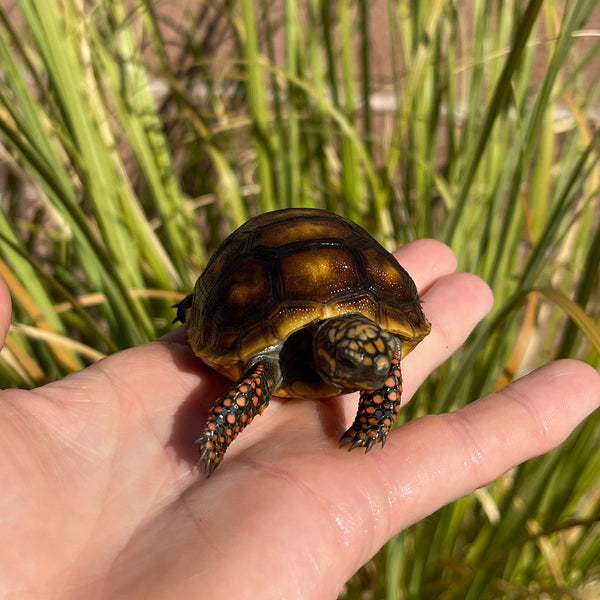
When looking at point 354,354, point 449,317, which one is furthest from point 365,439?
point 449,317

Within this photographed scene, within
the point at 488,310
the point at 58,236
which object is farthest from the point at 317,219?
the point at 58,236

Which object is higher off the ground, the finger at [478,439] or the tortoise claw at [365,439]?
the tortoise claw at [365,439]

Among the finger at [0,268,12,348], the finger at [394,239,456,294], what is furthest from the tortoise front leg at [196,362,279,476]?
the finger at [394,239,456,294]

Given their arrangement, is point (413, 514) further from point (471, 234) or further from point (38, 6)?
point (38, 6)

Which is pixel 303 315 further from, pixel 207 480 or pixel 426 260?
pixel 426 260

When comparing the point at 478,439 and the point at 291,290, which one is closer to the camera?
A: the point at 478,439

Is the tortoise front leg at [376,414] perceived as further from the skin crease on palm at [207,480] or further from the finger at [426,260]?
the finger at [426,260]

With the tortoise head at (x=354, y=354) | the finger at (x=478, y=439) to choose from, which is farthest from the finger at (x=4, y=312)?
the finger at (x=478, y=439)
